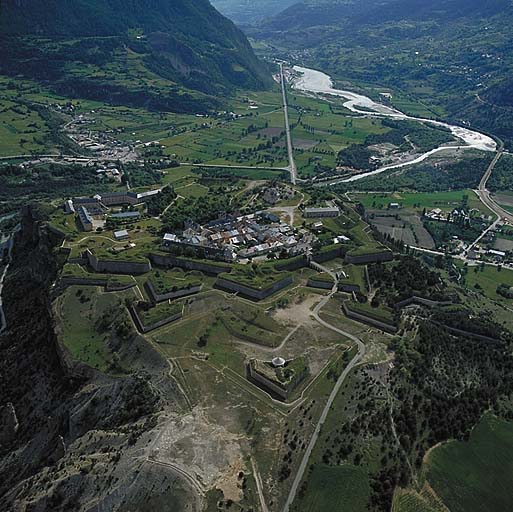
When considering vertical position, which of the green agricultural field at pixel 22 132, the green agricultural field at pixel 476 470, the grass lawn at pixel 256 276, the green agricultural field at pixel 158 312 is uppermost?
the green agricultural field at pixel 158 312

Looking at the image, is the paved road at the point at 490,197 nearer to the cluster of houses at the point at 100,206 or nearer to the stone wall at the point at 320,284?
the stone wall at the point at 320,284

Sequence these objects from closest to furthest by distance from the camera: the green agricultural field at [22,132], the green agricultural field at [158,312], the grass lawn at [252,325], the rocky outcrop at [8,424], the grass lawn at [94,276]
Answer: the rocky outcrop at [8,424] < the grass lawn at [252,325] < the green agricultural field at [158,312] < the grass lawn at [94,276] < the green agricultural field at [22,132]

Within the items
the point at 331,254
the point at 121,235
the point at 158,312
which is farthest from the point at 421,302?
the point at 121,235

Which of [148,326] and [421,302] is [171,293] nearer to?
[148,326]

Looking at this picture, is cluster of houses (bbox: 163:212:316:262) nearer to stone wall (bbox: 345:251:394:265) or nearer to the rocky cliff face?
stone wall (bbox: 345:251:394:265)

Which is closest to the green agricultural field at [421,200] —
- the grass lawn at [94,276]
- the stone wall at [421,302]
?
the stone wall at [421,302]
